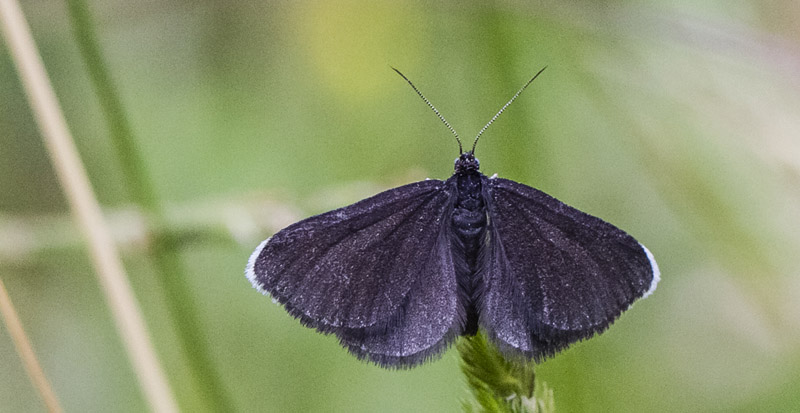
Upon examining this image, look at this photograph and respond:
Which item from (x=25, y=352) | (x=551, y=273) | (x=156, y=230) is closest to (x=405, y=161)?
(x=156, y=230)

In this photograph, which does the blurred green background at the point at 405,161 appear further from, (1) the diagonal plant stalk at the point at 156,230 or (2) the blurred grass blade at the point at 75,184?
(2) the blurred grass blade at the point at 75,184

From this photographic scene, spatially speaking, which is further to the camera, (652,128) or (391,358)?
(652,128)

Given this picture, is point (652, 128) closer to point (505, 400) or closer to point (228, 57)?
point (505, 400)

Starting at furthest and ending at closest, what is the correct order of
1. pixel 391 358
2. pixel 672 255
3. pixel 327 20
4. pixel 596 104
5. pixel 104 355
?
pixel 327 20 → pixel 596 104 → pixel 672 255 → pixel 104 355 → pixel 391 358

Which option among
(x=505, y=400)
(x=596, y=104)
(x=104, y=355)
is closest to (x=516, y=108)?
(x=596, y=104)

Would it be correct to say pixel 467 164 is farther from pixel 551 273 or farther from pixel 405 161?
pixel 405 161

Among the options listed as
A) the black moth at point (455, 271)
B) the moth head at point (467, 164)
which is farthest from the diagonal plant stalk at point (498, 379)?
the moth head at point (467, 164)

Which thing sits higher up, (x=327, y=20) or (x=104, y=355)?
(x=327, y=20)

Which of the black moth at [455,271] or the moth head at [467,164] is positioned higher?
the moth head at [467,164]
